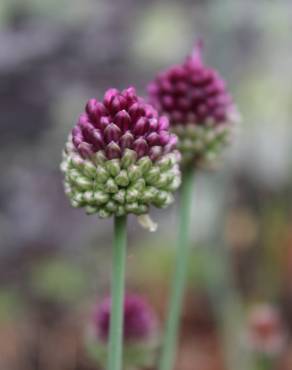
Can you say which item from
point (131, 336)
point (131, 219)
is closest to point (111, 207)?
point (131, 336)

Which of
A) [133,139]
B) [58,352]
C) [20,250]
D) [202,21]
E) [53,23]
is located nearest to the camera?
[133,139]

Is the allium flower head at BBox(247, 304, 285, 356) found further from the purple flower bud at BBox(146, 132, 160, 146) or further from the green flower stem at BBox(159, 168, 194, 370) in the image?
the purple flower bud at BBox(146, 132, 160, 146)

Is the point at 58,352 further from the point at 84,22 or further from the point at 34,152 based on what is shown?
the point at 84,22

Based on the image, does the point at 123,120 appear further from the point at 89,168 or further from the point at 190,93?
the point at 190,93

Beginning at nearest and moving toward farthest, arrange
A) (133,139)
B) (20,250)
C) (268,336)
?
(133,139), (268,336), (20,250)

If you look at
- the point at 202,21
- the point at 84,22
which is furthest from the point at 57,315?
the point at 202,21

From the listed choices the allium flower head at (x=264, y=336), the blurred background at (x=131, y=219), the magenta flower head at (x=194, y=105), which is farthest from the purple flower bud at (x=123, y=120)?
the blurred background at (x=131, y=219)
